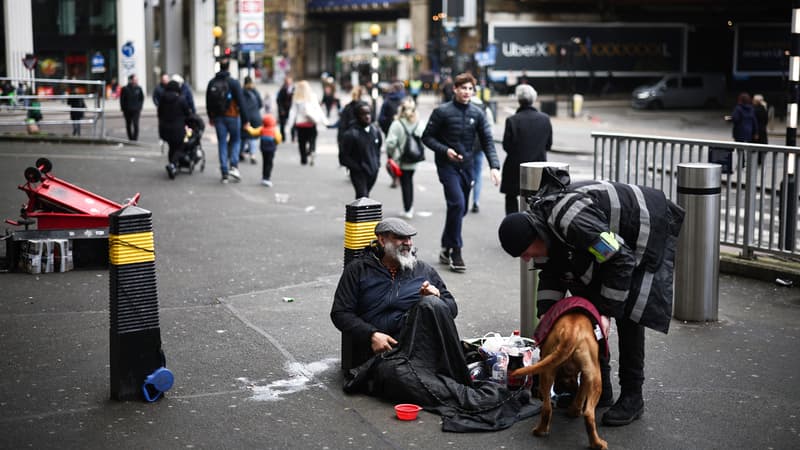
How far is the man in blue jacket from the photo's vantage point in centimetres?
1015

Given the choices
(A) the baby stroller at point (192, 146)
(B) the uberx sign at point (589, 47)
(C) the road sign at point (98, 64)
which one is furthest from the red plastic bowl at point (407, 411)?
(B) the uberx sign at point (589, 47)

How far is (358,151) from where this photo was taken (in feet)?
40.8

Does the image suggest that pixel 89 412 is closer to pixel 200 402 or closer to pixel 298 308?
pixel 200 402

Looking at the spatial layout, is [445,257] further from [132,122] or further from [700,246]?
[132,122]

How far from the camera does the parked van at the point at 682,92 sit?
4866 centimetres

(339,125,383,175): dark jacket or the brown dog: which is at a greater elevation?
(339,125,383,175): dark jacket

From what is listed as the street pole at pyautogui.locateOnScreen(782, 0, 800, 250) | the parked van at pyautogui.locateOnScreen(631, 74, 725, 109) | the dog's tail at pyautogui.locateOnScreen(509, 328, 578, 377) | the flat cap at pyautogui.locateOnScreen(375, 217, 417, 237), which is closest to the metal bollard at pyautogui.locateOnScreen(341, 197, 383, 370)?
the flat cap at pyautogui.locateOnScreen(375, 217, 417, 237)

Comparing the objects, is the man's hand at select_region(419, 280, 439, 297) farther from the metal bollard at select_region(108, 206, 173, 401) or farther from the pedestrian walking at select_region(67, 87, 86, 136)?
the pedestrian walking at select_region(67, 87, 86, 136)

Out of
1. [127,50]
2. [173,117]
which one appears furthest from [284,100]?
[127,50]

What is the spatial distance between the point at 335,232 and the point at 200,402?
6565 millimetres

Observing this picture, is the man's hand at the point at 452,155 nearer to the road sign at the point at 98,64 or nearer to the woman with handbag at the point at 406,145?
the woman with handbag at the point at 406,145

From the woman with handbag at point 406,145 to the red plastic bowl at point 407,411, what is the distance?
284 inches

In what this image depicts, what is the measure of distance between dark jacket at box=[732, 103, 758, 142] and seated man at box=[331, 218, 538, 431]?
17.2 m

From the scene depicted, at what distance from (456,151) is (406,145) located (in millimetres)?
2575
